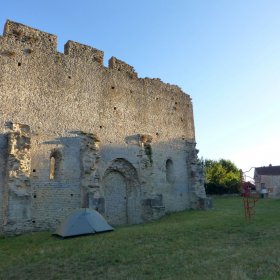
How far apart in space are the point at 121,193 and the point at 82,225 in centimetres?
473

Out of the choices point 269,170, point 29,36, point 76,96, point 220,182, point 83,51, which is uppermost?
point 83,51

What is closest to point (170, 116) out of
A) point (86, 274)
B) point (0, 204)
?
point (0, 204)

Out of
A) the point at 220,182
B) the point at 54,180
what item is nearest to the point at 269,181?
the point at 220,182

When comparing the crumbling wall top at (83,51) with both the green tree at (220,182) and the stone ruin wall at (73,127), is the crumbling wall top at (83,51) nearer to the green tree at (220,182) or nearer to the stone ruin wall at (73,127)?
the stone ruin wall at (73,127)

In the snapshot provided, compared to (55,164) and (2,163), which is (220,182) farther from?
(2,163)

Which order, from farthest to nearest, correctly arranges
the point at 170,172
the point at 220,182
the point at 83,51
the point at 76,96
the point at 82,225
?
the point at 220,182, the point at 170,172, the point at 83,51, the point at 76,96, the point at 82,225

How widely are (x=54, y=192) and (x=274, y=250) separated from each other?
7.95 metres

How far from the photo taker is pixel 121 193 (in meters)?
14.1

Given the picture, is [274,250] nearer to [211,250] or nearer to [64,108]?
[211,250]

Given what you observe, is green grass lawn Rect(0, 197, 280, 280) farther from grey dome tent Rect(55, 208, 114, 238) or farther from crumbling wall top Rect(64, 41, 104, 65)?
crumbling wall top Rect(64, 41, 104, 65)

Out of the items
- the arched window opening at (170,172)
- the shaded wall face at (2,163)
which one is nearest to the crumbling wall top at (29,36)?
the shaded wall face at (2,163)

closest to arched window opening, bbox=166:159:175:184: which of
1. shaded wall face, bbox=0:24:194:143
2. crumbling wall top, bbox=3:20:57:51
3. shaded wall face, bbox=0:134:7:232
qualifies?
shaded wall face, bbox=0:24:194:143

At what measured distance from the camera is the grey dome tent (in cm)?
927

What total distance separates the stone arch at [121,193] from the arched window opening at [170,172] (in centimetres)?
270
